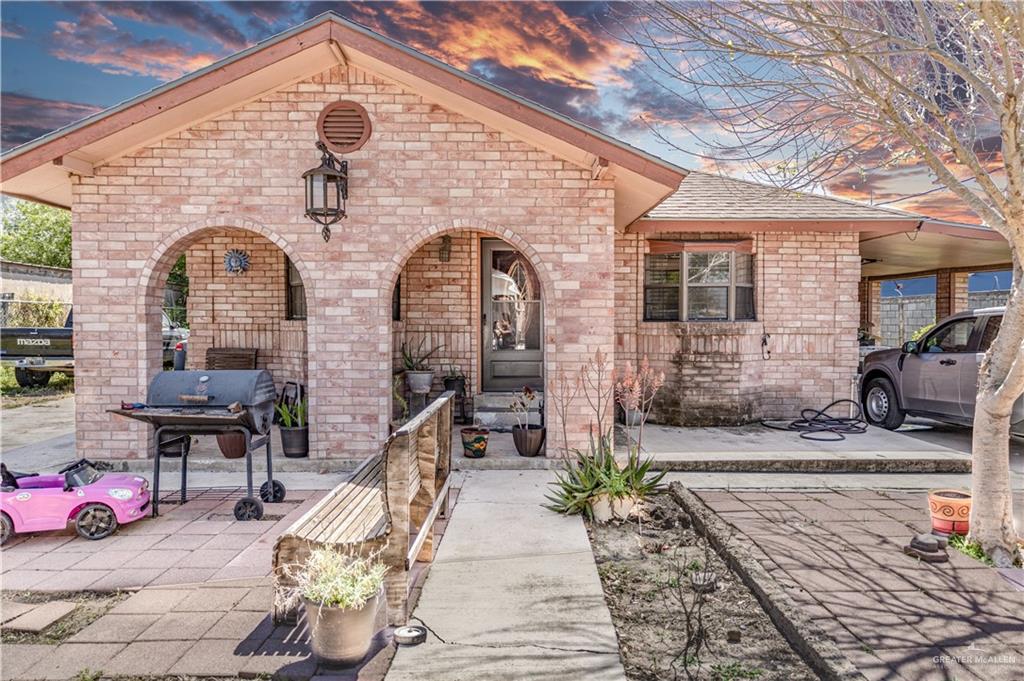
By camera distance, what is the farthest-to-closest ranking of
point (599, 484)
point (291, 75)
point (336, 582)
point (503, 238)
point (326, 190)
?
point (503, 238) < point (291, 75) < point (326, 190) < point (599, 484) < point (336, 582)

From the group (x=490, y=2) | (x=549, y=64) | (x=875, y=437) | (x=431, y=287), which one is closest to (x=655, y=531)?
(x=875, y=437)

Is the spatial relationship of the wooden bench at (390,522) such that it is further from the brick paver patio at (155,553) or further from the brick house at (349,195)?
the brick house at (349,195)

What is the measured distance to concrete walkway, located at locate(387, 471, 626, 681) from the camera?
303 cm

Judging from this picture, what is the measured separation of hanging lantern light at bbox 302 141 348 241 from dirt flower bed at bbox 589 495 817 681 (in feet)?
14.1

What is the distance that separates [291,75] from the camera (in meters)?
6.87

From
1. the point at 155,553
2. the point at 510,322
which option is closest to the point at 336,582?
the point at 155,553

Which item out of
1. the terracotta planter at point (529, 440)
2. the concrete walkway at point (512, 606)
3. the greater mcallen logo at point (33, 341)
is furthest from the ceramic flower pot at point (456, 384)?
the greater mcallen logo at point (33, 341)

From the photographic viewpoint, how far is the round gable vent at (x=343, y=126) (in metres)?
7.01

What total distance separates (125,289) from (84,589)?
13.2 feet

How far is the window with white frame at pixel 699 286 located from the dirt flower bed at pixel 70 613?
8010 mm

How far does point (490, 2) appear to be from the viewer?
42.3 ft

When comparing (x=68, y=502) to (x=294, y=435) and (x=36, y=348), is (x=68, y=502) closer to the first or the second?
(x=294, y=435)

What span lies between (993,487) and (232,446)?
23.6 ft

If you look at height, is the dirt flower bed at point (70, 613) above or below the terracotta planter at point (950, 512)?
below
